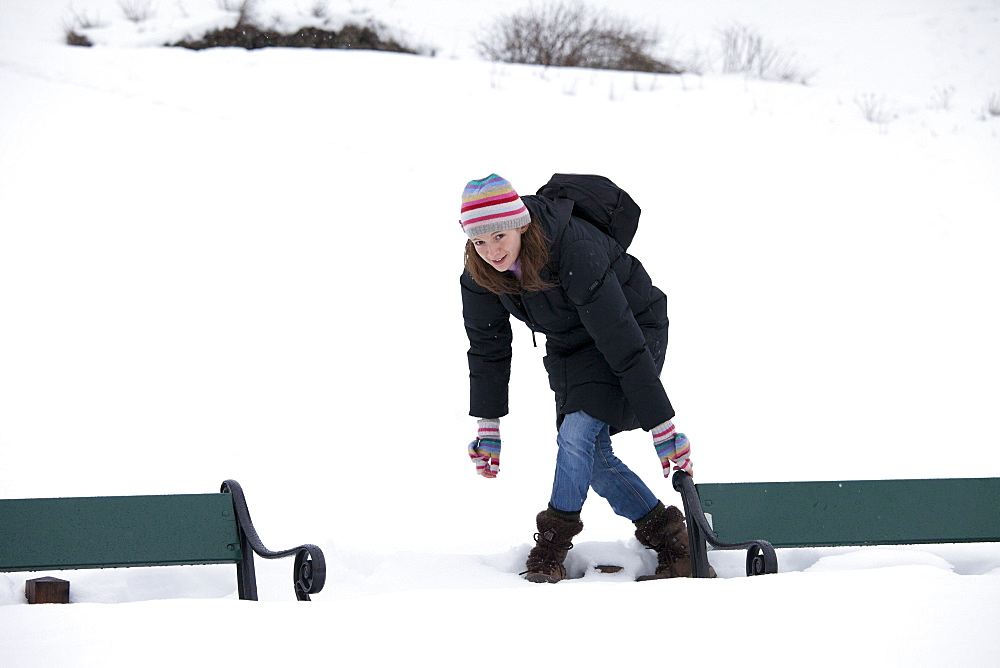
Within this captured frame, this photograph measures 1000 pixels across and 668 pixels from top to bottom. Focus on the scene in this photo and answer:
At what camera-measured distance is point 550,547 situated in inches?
149

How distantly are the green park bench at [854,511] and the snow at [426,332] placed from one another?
0.08 meters

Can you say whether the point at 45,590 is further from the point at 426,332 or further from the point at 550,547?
the point at 426,332

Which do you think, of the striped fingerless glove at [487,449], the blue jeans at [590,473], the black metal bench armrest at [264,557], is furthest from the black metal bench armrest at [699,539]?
the black metal bench armrest at [264,557]

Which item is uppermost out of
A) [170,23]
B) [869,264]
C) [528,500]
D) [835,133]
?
[170,23]

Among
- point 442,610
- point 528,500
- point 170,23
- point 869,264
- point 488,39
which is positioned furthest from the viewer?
point 488,39

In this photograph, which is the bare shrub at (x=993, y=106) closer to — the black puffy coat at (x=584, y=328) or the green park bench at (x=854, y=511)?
the green park bench at (x=854, y=511)

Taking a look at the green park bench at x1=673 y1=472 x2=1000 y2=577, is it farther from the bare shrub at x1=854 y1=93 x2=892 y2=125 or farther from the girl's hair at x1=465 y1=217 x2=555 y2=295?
the bare shrub at x1=854 y1=93 x2=892 y2=125

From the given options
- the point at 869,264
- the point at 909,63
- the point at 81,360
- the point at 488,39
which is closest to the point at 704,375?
the point at 869,264

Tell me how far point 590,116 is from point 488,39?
4.14 meters

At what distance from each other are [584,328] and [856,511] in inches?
45.9

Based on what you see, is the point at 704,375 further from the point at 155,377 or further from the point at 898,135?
the point at 898,135

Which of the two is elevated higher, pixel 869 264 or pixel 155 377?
pixel 869 264

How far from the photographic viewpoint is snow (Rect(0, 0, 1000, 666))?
7.99 ft

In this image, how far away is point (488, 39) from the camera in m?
14.3
